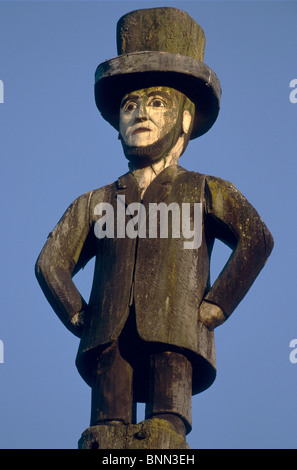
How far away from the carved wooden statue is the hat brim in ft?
0.04

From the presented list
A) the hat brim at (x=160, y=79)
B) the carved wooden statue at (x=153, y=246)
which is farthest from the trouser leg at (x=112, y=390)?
the hat brim at (x=160, y=79)

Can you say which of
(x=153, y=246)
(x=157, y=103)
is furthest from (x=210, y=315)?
(x=157, y=103)

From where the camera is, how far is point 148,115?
1011 cm

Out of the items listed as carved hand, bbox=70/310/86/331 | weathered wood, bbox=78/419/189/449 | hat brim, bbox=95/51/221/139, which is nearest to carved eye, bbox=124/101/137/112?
hat brim, bbox=95/51/221/139

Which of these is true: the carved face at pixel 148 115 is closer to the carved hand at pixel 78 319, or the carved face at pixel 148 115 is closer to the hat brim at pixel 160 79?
the hat brim at pixel 160 79

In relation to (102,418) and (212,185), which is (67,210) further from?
(102,418)

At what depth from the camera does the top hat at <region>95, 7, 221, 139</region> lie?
10.1 metres

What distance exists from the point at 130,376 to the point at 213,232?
1.40 m

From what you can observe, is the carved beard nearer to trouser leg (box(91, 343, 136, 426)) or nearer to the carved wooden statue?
the carved wooden statue

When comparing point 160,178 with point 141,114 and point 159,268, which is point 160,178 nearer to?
point 141,114

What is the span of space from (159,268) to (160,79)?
1.80 meters

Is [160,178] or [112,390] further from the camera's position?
[160,178]

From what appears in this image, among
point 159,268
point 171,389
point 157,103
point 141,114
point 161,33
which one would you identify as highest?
point 161,33

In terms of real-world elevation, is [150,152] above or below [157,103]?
below
